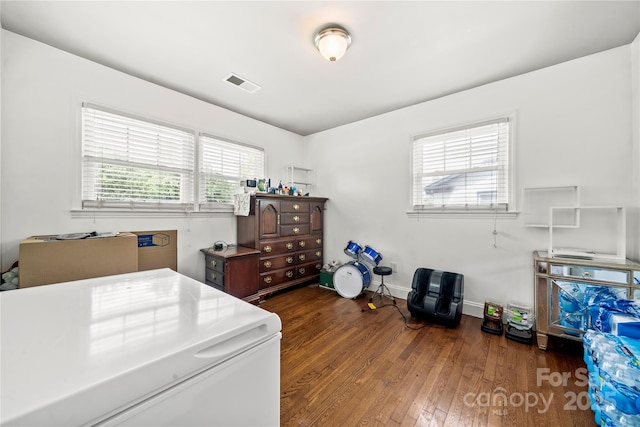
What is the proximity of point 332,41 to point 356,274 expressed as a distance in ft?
8.37

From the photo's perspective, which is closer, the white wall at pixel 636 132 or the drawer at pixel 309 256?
the white wall at pixel 636 132

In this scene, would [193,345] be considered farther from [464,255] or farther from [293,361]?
[464,255]

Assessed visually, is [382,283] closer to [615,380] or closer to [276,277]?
[276,277]

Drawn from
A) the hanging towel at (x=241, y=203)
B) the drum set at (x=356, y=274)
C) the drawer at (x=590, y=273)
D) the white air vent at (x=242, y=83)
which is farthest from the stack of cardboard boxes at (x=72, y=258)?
the drawer at (x=590, y=273)

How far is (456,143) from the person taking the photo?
9.53 feet

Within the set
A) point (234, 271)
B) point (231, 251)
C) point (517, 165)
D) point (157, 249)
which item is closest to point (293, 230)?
point (231, 251)

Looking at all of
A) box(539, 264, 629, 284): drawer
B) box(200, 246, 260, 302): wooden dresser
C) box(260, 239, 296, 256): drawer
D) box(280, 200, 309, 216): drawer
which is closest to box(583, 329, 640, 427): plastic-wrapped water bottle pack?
box(539, 264, 629, 284): drawer

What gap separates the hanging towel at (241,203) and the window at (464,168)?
2222 mm

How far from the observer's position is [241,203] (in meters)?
3.29

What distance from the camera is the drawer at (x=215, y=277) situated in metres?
2.81

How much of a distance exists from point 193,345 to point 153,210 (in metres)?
2.59

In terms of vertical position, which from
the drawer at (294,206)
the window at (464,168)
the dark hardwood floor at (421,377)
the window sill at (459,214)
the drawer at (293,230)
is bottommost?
the dark hardwood floor at (421,377)

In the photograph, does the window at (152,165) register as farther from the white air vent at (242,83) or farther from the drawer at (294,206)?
the white air vent at (242,83)

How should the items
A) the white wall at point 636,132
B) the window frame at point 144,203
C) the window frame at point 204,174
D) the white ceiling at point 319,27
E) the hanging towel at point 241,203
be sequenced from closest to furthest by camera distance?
the white ceiling at point 319,27, the white wall at point 636,132, the window frame at point 144,203, the window frame at point 204,174, the hanging towel at point 241,203
